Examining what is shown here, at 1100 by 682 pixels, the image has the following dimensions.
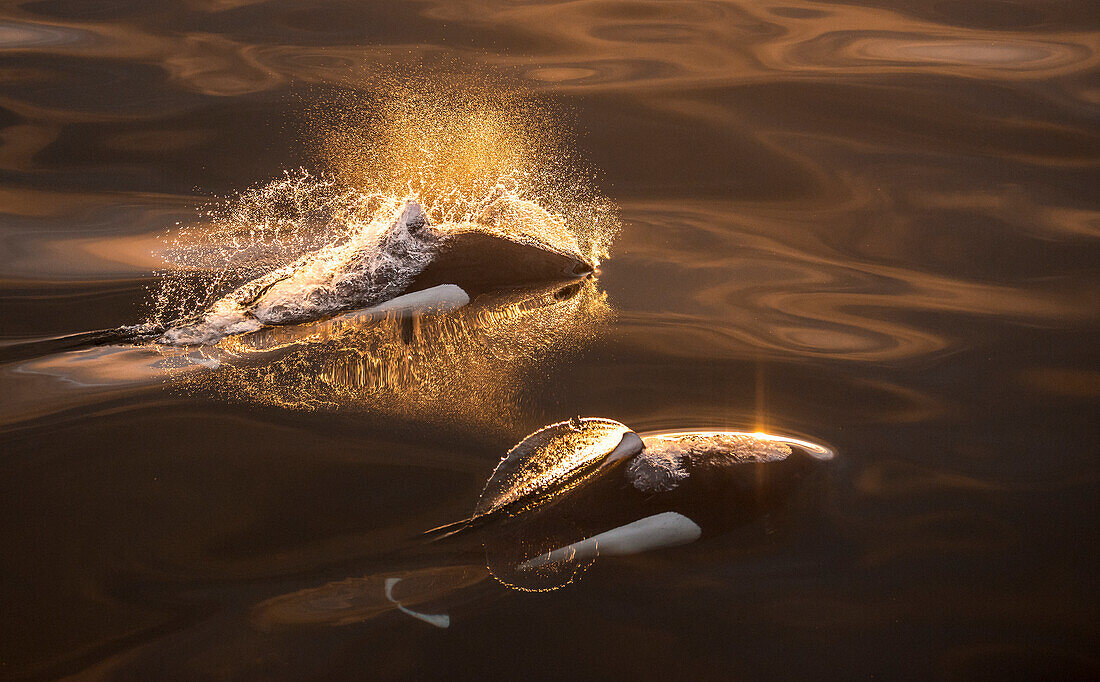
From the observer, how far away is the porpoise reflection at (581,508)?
1.23 m

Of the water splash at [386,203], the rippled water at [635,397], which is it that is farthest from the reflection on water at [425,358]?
the water splash at [386,203]

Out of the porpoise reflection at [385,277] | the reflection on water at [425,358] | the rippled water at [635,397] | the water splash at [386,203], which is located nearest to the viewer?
the rippled water at [635,397]

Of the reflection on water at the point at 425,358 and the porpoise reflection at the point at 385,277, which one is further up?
the porpoise reflection at the point at 385,277

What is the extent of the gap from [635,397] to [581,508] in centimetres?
37

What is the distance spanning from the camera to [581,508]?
4.43ft

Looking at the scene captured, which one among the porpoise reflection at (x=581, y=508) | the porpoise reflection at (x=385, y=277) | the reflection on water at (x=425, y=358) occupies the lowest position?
Answer: the porpoise reflection at (x=581, y=508)

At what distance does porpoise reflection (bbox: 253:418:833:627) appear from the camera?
1.23 m

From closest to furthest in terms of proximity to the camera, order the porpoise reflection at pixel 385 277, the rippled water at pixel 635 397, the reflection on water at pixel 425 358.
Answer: the rippled water at pixel 635 397, the reflection on water at pixel 425 358, the porpoise reflection at pixel 385 277

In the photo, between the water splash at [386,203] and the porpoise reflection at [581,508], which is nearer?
the porpoise reflection at [581,508]

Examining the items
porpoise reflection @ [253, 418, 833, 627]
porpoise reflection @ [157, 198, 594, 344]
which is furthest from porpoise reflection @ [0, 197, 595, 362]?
porpoise reflection @ [253, 418, 833, 627]

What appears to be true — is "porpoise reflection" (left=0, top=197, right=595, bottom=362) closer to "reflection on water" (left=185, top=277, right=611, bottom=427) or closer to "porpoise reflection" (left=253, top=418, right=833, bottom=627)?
"reflection on water" (left=185, top=277, right=611, bottom=427)

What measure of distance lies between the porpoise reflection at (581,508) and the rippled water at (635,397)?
0.04ft

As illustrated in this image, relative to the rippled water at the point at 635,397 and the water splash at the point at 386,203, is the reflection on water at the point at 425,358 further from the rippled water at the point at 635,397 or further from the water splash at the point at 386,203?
the water splash at the point at 386,203

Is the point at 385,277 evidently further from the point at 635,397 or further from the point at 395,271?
the point at 635,397
